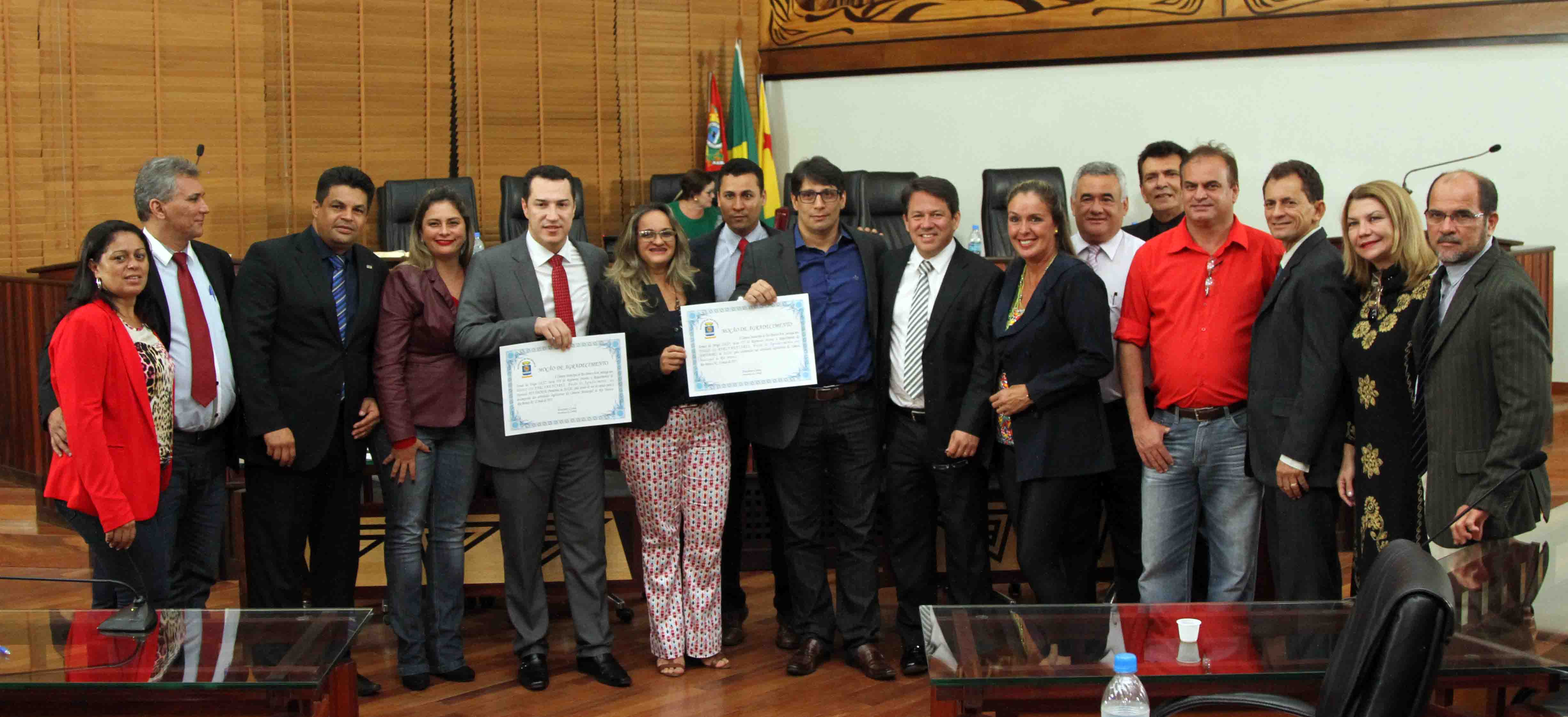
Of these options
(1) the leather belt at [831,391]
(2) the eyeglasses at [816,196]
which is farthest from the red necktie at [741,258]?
(1) the leather belt at [831,391]

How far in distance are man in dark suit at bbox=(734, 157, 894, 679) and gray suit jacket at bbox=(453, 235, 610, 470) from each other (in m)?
0.57

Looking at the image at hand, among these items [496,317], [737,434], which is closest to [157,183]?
[496,317]

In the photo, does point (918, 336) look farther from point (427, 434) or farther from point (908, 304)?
point (427, 434)

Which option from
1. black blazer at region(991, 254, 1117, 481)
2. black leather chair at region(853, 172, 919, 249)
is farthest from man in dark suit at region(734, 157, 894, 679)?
black leather chair at region(853, 172, 919, 249)

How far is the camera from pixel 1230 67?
7.04 metres

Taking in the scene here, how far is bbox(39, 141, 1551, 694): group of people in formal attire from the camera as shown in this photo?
3.01 m

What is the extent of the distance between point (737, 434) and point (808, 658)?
672 mm

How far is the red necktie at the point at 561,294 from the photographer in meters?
3.58

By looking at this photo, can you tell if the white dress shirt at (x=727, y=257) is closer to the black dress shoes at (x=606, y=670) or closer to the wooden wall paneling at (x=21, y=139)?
the black dress shoes at (x=606, y=670)

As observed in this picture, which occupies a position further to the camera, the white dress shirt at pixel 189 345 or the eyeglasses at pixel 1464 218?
the white dress shirt at pixel 189 345

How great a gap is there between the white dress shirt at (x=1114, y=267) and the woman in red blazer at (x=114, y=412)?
95.3 inches

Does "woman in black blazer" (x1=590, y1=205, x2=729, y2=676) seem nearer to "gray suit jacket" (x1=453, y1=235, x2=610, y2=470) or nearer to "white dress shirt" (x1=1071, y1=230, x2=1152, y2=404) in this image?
"gray suit jacket" (x1=453, y1=235, x2=610, y2=470)

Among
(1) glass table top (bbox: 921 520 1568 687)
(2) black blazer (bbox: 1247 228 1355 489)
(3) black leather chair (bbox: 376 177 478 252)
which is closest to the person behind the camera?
(1) glass table top (bbox: 921 520 1568 687)

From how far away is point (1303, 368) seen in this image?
119 inches
